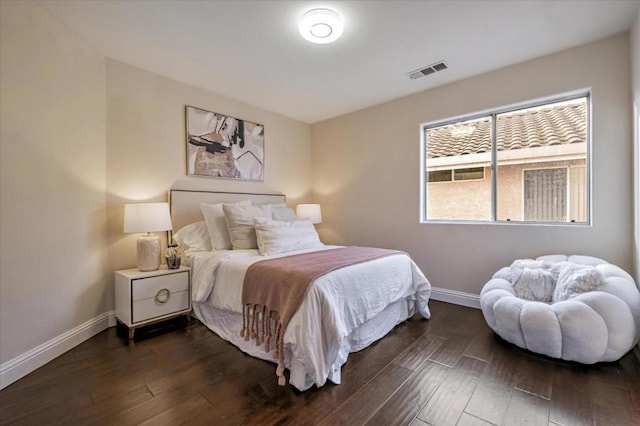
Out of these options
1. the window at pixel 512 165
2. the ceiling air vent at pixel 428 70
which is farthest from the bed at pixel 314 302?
the ceiling air vent at pixel 428 70

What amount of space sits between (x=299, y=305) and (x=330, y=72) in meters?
2.40

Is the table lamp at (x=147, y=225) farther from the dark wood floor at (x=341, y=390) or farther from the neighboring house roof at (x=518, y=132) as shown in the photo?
the neighboring house roof at (x=518, y=132)

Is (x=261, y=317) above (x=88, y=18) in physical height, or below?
below

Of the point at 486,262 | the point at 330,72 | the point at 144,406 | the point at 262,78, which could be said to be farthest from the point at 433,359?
the point at 262,78

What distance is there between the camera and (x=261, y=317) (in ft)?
6.59

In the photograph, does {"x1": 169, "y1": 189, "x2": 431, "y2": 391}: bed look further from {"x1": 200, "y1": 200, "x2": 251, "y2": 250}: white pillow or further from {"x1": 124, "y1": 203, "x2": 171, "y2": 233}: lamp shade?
{"x1": 124, "y1": 203, "x2": 171, "y2": 233}: lamp shade

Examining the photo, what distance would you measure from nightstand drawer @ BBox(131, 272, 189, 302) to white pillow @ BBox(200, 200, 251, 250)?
0.44 m

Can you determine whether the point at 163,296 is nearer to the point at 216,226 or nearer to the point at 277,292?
the point at 216,226

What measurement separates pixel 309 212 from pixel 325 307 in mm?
2523

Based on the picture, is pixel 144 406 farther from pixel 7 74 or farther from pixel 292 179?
pixel 292 179

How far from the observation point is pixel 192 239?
301 cm

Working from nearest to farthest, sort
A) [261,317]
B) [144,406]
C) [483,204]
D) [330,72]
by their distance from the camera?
1. [144,406]
2. [261,317]
3. [330,72]
4. [483,204]

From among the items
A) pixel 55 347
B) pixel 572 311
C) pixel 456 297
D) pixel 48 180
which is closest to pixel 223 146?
pixel 48 180

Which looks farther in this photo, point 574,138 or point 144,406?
point 574,138
